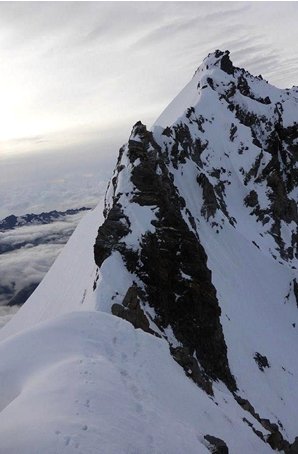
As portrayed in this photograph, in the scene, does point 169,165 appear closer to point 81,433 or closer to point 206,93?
point 206,93

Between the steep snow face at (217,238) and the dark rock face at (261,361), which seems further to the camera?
the dark rock face at (261,361)

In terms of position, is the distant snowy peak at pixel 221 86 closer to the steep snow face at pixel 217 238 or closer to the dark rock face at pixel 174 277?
the steep snow face at pixel 217 238

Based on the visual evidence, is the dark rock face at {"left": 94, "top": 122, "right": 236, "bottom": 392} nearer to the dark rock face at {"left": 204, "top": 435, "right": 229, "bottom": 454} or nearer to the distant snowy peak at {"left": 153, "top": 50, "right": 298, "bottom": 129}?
the dark rock face at {"left": 204, "top": 435, "right": 229, "bottom": 454}

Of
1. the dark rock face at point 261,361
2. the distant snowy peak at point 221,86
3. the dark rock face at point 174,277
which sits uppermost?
the distant snowy peak at point 221,86

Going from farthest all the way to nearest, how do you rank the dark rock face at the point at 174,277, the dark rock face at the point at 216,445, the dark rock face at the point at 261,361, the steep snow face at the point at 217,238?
1. the dark rock face at the point at 261,361
2. the steep snow face at the point at 217,238
3. the dark rock face at the point at 174,277
4. the dark rock face at the point at 216,445

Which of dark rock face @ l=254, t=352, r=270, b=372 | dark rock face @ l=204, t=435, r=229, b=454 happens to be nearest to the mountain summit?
dark rock face @ l=204, t=435, r=229, b=454

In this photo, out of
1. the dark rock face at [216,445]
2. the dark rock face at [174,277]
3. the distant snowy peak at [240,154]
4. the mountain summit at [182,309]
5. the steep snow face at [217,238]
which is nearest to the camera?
the mountain summit at [182,309]

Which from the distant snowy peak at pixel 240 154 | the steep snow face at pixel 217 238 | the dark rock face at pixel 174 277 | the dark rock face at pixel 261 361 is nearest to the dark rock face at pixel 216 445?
the steep snow face at pixel 217 238

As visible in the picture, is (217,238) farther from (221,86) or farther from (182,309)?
(221,86)

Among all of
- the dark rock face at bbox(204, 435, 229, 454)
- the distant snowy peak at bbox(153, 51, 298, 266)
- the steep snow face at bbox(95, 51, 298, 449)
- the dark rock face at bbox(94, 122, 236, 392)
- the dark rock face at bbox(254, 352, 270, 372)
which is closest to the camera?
the dark rock face at bbox(204, 435, 229, 454)
